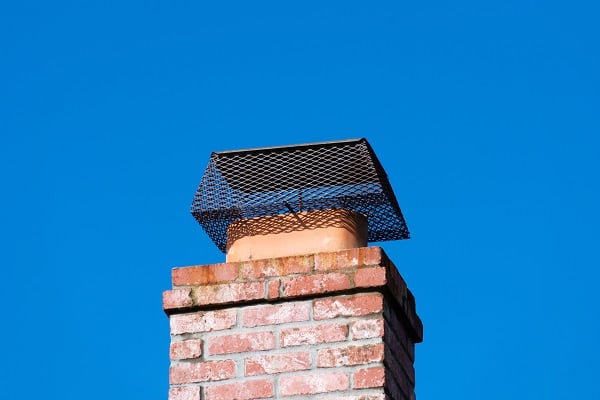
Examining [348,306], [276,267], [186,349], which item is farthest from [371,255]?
[186,349]

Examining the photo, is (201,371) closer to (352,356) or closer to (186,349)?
(186,349)

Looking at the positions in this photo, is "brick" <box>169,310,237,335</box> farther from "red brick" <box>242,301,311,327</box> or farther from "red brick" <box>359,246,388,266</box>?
"red brick" <box>359,246,388,266</box>

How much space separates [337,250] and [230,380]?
549mm

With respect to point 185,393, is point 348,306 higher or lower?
higher

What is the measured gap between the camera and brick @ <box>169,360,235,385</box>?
439cm

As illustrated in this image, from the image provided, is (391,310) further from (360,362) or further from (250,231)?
(250,231)

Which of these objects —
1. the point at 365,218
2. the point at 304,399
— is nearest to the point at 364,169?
the point at 365,218

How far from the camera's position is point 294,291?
4.44 meters

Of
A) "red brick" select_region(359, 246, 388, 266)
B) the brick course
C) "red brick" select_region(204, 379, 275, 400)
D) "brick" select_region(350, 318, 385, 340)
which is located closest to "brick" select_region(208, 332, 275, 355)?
the brick course

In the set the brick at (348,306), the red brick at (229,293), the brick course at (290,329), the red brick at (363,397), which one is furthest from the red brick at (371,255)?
the red brick at (363,397)

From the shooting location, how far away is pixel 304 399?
428 cm

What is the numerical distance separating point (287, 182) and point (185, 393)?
0.80 m

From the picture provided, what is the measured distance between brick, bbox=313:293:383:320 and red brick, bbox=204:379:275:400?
0.87ft

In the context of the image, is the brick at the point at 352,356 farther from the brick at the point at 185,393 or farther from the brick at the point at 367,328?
the brick at the point at 185,393
